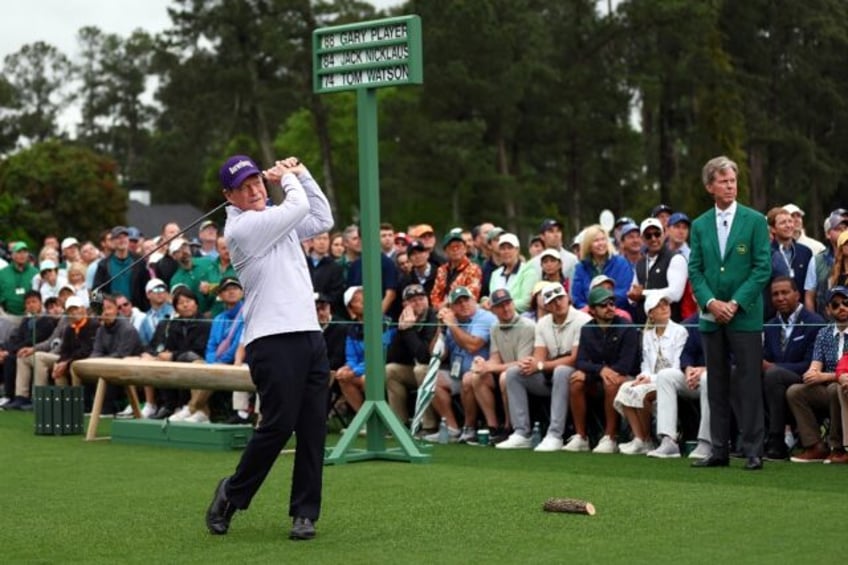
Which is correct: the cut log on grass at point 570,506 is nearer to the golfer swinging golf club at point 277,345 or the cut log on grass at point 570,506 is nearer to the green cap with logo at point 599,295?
the golfer swinging golf club at point 277,345

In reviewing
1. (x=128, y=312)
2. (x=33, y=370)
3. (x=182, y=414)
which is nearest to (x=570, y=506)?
(x=182, y=414)

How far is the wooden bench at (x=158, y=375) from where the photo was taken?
14.9 metres

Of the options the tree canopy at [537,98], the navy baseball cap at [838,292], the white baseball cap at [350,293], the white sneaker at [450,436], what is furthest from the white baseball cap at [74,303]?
the tree canopy at [537,98]

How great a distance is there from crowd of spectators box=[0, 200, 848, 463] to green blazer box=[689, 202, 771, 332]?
2.86 feet

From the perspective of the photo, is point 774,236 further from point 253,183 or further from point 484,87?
point 484,87

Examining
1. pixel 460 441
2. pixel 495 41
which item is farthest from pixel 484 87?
pixel 460 441

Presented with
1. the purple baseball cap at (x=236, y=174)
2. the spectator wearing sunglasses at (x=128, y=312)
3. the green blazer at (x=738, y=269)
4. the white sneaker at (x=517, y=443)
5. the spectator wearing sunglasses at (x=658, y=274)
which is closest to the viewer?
the purple baseball cap at (x=236, y=174)

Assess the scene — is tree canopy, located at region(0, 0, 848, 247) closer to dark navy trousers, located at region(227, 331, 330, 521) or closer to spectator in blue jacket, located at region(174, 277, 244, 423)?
spectator in blue jacket, located at region(174, 277, 244, 423)

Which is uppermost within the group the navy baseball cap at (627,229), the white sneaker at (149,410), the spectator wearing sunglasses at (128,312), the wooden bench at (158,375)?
the navy baseball cap at (627,229)

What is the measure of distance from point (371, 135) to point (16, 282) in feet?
32.4

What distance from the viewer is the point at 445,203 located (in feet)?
210

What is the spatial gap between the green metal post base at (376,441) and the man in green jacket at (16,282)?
9.60 metres

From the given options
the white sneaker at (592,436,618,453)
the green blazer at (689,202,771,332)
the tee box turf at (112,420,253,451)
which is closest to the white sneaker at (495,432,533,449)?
the white sneaker at (592,436,618,453)

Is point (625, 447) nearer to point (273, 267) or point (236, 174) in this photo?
point (273, 267)
